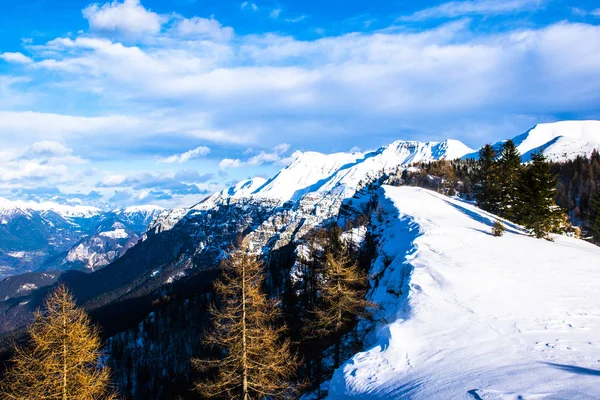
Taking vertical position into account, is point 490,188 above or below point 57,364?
above

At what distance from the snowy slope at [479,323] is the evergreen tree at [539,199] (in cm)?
1163

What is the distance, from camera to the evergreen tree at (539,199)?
48.9 m

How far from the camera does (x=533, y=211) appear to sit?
49562 millimetres

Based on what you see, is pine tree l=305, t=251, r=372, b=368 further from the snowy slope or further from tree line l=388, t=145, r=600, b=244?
tree line l=388, t=145, r=600, b=244

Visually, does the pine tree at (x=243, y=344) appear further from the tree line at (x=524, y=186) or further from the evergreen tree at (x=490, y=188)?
the evergreen tree at (x=490, y=188)

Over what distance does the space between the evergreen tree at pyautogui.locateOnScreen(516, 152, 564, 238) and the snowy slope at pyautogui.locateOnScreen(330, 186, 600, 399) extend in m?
11.6

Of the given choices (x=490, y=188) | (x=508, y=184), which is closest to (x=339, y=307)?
(x=508, y=184)

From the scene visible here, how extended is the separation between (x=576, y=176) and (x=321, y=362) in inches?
5475

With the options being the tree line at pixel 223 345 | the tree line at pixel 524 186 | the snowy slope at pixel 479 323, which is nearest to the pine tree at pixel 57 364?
the tree line at pixel 223 345

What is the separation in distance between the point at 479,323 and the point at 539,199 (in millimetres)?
38180

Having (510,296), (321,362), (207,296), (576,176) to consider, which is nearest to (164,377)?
(207,296)

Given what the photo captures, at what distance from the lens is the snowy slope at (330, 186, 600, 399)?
13391mm

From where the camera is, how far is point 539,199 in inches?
1971

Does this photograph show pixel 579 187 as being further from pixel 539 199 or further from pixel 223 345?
pixel 223 345
